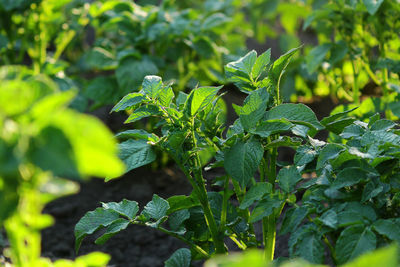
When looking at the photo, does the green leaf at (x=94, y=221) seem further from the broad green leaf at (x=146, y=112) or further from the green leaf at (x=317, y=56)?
the green leaf at (x=317, y=56)

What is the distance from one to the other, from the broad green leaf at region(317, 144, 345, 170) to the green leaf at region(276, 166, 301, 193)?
54mm

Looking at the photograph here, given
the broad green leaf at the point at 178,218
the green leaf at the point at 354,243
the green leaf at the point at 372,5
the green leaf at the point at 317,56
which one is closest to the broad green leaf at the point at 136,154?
the broad green leaf at the point at 178,218

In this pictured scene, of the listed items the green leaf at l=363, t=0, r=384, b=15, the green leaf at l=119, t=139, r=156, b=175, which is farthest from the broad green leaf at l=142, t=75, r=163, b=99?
the green leaf at l=363, t=0, r=384, b=15

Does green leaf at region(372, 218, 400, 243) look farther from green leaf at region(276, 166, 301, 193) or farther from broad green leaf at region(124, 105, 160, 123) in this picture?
broad green leaf at region(124, 105, 160, 123)

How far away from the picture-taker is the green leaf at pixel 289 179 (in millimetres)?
1203

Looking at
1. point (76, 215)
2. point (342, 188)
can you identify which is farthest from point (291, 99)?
point (342, 188)

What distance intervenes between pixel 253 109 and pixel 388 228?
0.38 m

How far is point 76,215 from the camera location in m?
2.37

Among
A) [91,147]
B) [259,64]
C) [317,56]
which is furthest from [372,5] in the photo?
[91,147]

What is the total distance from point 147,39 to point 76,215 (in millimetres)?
866

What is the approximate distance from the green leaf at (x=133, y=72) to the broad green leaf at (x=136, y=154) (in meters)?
1.14

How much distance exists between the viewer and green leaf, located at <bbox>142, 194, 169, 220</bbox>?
1.33m

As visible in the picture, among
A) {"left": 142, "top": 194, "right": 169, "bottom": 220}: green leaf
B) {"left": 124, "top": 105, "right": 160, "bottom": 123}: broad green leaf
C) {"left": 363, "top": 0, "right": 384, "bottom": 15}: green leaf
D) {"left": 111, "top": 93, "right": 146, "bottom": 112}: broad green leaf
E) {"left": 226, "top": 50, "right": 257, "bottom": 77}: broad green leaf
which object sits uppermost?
{"left": 363, "top": 0, "right": 384, "bottom": 15}: green leaf

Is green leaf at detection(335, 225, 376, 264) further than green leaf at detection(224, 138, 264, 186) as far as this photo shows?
No
